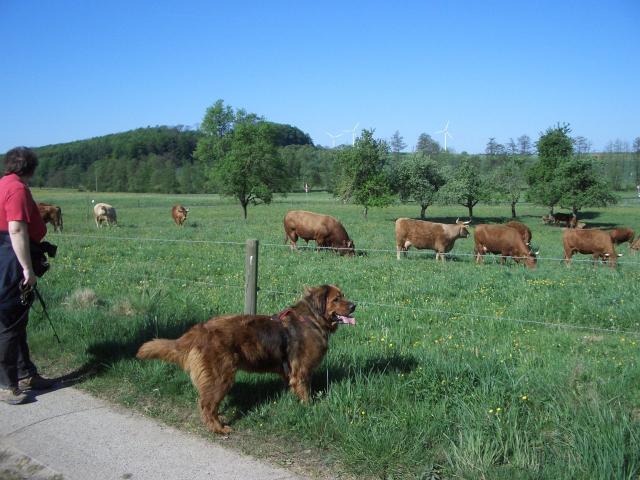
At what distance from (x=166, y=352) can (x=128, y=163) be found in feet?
413

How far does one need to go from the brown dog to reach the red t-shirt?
1683mm

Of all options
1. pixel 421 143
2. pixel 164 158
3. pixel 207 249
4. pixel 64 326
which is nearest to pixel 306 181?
pixel 164 158

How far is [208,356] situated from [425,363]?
7.45 ft

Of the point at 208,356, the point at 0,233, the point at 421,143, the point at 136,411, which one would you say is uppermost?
the point at 421,143

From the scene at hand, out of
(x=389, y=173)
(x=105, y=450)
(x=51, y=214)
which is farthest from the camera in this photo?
(x=389, y=173)

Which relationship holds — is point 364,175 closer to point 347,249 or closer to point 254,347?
point 347,249

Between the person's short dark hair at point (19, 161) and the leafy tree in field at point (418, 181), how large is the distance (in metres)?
48.2

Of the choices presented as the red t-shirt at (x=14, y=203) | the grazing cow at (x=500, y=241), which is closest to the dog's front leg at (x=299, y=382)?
the red t-shirt at (x=14, y=203)

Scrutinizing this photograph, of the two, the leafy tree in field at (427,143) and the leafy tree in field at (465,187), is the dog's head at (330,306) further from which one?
the leafy tree in field at (427,143)

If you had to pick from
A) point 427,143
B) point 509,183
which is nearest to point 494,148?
point 427,143

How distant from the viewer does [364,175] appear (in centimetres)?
4759

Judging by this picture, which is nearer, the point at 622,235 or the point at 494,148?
the point at 622,235

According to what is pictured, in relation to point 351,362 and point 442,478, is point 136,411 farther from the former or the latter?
point 442,478

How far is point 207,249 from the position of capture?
1828cm
